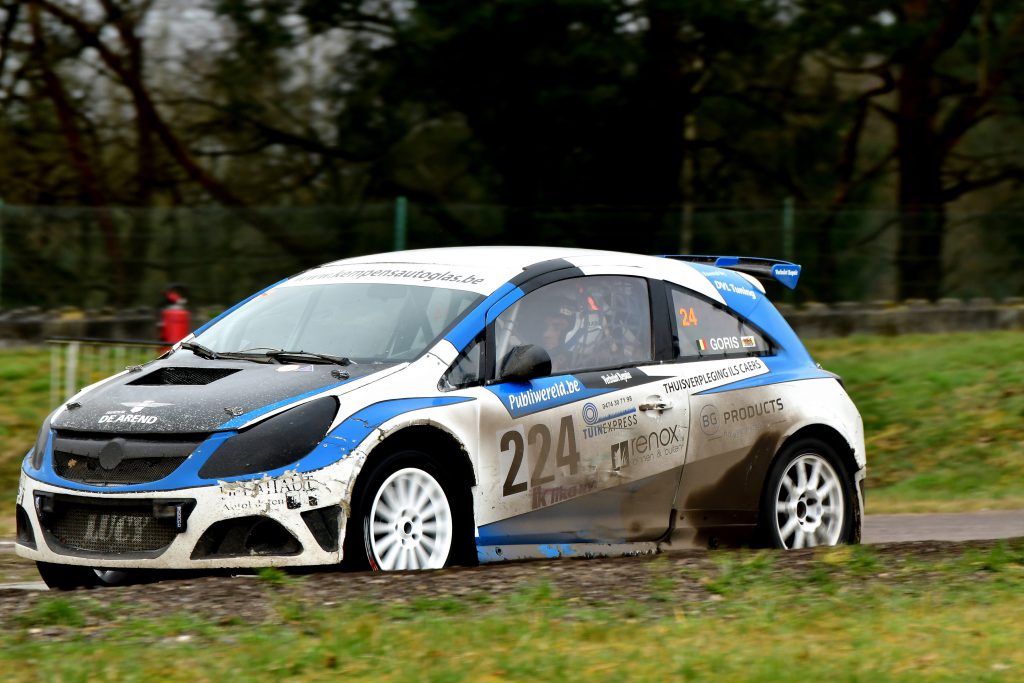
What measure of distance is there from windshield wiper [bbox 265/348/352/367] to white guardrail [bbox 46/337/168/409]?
8.13 metres

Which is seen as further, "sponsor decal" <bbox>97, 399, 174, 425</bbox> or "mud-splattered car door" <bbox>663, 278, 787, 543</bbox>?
"mud-splattered car door" <bbox>663, 278, 787, 543</bbox>

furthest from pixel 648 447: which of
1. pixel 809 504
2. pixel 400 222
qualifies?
pixel 400 222

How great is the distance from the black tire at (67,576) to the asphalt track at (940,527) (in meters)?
1.75

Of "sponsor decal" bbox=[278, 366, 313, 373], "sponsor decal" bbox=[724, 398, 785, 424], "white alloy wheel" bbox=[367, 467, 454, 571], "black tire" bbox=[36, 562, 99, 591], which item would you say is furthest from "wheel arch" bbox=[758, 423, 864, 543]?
"black tire" bbox=[36, 562, 99, 591]

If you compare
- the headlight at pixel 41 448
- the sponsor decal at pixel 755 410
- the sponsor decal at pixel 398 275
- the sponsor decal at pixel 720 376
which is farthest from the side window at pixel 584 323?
the headlight at pixel 41 448

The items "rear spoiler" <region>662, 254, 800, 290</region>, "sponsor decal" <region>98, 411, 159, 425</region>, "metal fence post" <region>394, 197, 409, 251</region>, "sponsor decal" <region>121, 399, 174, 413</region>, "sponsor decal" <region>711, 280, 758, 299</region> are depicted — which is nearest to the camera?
"sponsor decal" <region>98, 411, 159, 425</region>

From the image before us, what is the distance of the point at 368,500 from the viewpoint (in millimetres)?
7117

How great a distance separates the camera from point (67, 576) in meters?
7.66

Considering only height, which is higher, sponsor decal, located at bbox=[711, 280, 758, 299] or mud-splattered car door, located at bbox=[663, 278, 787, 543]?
sponsor decal, located at bbox=[711, 280, 758, 299]

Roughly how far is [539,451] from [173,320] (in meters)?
9.47

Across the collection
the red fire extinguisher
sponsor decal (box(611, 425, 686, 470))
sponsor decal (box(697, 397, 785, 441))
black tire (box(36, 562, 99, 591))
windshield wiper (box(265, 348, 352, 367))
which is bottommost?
black tire (box(36, 562, 99, 591))

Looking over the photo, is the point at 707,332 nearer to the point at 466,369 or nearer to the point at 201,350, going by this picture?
the point at 466,369

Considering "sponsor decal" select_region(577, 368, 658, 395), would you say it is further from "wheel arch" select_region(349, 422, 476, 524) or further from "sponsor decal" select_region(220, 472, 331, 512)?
"sponsor decal" select_region(220, 472, 331, 512)

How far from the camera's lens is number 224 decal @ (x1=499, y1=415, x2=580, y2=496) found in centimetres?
772
